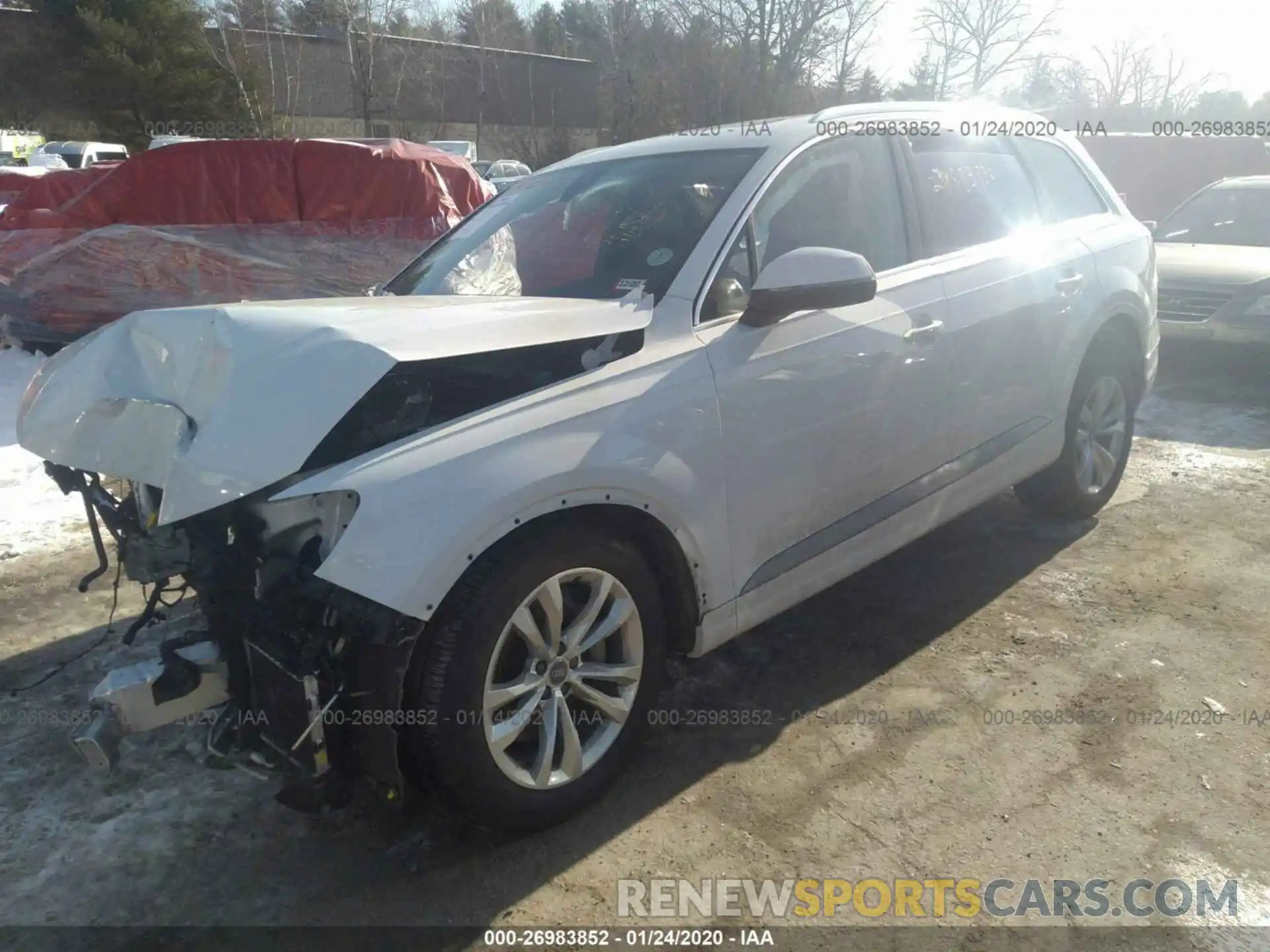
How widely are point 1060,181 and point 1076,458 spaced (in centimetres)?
135

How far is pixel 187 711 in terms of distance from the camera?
7.78 feet

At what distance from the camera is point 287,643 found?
2.22 m

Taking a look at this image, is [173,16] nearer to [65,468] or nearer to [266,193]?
[266,193]

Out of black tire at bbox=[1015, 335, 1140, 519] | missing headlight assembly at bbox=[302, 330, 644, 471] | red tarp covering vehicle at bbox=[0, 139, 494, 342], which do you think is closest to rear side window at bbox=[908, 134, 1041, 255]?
black tire at bbox=[1015, 335, 1140, 519]

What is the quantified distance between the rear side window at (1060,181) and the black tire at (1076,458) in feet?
2.12

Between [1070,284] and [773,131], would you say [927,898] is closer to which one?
[773,131]

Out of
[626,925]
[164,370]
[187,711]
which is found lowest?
[626,925]

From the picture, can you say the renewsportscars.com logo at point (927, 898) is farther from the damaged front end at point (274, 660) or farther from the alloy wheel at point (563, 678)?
the damaged front end at point (274, 660)

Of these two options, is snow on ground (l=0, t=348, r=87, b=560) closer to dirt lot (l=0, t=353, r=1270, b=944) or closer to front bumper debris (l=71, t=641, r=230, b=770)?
dirt lot (l=0, t=353, r=1270, b=944)

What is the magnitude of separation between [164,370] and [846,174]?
7.94ft

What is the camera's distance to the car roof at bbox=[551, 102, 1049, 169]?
10.7 ft

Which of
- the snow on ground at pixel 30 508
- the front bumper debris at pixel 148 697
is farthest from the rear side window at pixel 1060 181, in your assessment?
the snow on ground at pixel 30 508

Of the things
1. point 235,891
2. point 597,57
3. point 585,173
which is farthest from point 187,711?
point 597,57

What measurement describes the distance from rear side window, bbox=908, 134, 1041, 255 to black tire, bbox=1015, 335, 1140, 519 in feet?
2.63
